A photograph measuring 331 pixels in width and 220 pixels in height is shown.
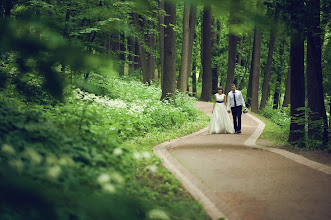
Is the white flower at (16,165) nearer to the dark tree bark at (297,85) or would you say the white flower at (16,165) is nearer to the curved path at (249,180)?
the curved path at (249,180)

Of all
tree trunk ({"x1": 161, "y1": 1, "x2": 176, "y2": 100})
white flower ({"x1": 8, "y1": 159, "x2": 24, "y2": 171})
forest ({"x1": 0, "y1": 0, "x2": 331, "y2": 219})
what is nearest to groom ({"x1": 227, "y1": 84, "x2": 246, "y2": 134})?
forest ({"x1": 0, "y1": 0, "x2": 331, "y2": 219})

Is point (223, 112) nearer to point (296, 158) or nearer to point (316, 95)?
point (316, 95)

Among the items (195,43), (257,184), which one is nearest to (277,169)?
(257,184)

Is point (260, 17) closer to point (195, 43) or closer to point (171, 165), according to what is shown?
point (171, 165)

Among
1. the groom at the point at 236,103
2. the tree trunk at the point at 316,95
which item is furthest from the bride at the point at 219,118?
the tree trunk at the point at 316,95

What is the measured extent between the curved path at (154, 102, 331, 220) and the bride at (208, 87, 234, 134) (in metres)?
2.90

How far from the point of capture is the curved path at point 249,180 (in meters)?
5.46

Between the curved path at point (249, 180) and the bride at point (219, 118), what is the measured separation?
2.90m

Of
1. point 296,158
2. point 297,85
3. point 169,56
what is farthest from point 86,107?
point 169,56

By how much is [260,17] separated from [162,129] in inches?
492

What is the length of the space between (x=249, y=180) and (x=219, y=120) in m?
7.30

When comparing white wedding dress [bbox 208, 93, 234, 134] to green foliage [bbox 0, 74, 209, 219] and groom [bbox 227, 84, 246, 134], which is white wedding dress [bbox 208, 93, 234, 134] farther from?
green foliage [bbox 0, 74, 209, 219]

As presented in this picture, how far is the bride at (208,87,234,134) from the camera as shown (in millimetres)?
14203

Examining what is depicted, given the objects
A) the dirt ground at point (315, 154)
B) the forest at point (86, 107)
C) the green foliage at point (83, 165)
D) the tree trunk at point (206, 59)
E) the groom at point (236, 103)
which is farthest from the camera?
the tree trunk at point (206, 59)
